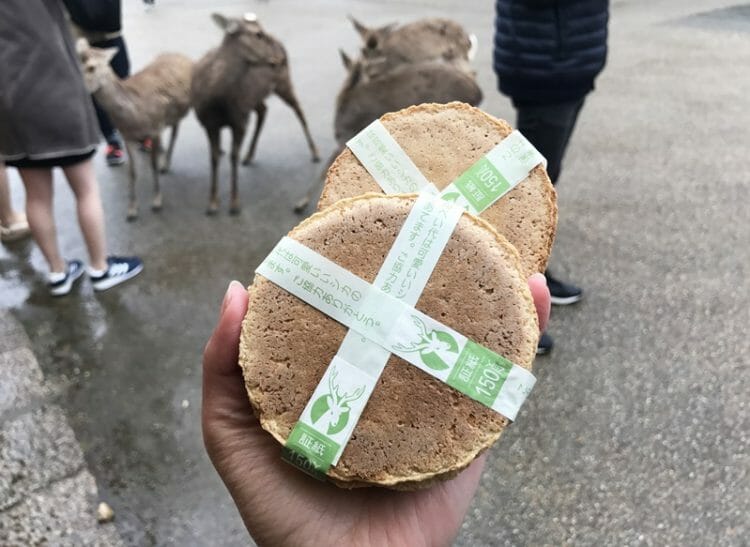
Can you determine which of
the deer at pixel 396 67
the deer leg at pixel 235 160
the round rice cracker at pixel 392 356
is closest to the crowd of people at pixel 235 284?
the round rice cracker at pixel 392 356

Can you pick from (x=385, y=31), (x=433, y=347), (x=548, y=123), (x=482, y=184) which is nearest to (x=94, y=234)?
(x=385, y=31)

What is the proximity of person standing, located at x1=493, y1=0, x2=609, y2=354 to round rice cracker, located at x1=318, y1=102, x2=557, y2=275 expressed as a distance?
4.00 ft

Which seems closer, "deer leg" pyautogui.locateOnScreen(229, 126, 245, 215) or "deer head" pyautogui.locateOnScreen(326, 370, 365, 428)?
"deer head" pyautogui.locateOnScreen(326, 370, 365, 428)

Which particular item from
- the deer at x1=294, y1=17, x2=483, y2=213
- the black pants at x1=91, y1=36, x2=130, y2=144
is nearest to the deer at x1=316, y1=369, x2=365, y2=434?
the deer at x1=294, y1=17, x2=483, y2=213

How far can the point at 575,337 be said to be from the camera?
3102mm

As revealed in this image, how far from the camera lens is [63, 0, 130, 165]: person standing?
134 inches

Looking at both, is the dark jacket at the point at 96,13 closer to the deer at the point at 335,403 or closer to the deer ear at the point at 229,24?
the deer ear at the point at 229,24

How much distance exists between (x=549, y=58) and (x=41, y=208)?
2750mm

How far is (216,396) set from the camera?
137cm

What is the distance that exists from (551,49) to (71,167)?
2481 millimetres

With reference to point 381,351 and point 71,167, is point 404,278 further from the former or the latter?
point 71,167

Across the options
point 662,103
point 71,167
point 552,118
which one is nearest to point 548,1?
point 552,118

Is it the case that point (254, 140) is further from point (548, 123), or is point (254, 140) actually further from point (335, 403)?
point (335, 403)

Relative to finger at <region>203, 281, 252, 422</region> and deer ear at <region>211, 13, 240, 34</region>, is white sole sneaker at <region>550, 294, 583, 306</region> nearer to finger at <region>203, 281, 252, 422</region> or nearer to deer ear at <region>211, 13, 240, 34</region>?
finger at <region>203, 281, 252, 422</region>
